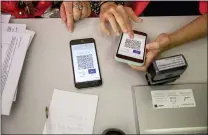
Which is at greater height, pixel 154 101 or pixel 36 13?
pixel 36 13

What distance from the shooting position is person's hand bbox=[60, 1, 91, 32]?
815mm

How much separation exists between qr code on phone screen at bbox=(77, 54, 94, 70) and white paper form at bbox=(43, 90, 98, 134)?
3.5 inches

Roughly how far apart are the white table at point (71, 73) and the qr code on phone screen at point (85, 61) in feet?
0.10

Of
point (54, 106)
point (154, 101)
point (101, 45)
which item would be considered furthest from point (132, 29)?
point (54, 106)

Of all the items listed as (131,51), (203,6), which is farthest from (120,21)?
(203,6)

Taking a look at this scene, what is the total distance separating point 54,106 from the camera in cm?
70

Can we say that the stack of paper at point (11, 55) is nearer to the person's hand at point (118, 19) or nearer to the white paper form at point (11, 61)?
the white paper form at point (11, 61)

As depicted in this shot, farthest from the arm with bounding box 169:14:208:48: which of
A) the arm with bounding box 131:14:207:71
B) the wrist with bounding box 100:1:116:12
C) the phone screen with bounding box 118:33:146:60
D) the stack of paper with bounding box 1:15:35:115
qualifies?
the stack of paper with bounding box 1:15:35:115

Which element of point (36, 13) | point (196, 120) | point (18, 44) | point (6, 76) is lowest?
point (196, 120)

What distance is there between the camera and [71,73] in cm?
75

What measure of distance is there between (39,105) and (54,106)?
0.04 m

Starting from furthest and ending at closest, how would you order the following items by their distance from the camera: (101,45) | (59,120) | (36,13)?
1. (36,13)
2. (101,45)
3. (59,120)

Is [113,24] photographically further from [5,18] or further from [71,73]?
[5,18]

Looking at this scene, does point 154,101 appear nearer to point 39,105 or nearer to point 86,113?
point 86,113
